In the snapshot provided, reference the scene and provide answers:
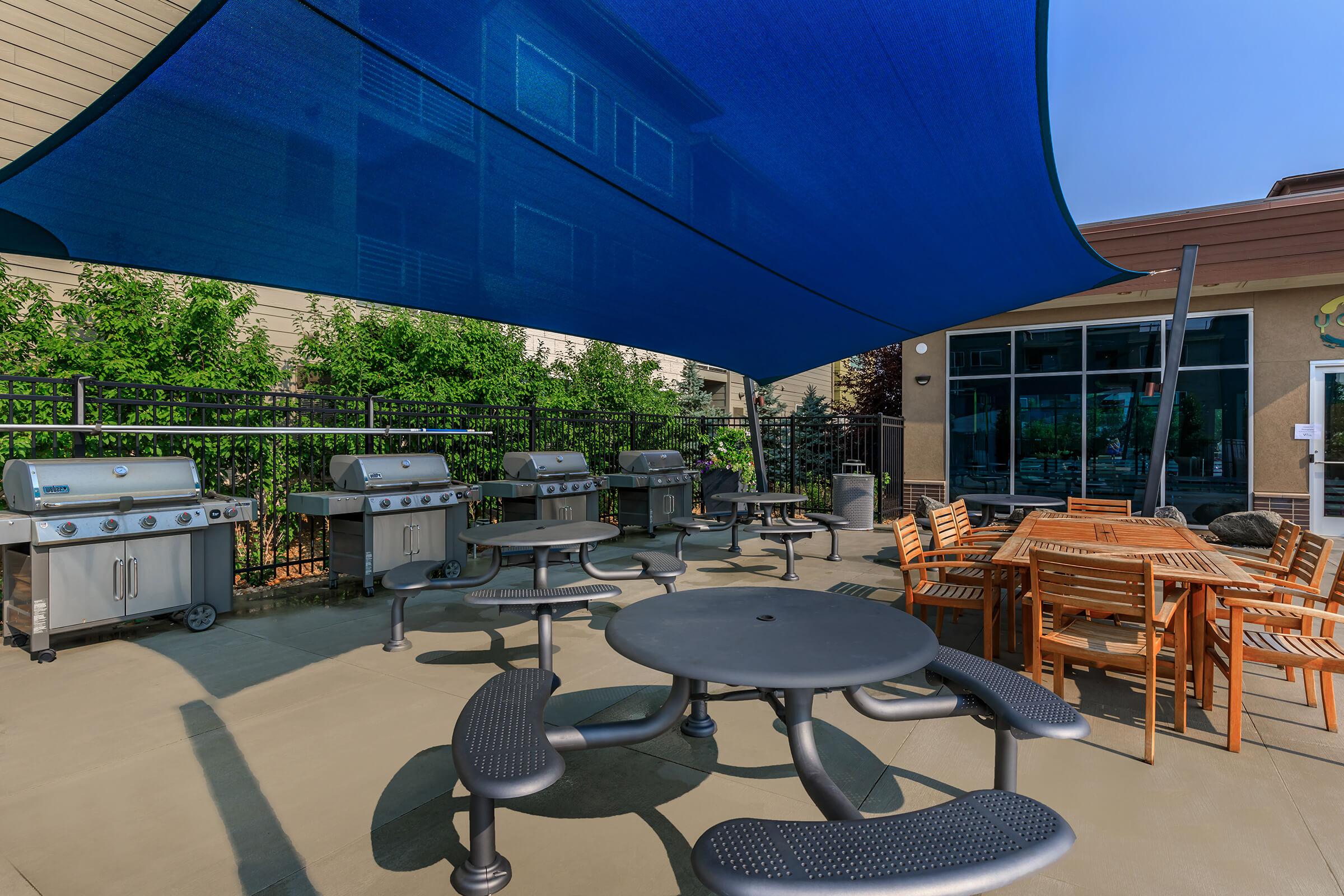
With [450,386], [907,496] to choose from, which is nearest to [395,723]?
[450,386]

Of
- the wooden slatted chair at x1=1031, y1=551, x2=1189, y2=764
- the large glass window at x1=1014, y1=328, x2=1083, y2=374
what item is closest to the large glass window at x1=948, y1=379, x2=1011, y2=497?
the large glass window at x1=1014, y1=328, x2=1083, y2=374

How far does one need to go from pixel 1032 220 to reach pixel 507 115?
2.97 m

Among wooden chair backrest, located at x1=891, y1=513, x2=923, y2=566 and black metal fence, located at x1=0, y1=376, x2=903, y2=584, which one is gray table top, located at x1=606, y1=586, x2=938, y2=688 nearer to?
wooden chair backrest, located at x1=891, y1=513, x2=923, y2=566

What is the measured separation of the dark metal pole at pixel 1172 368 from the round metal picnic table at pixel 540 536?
4.47 metres

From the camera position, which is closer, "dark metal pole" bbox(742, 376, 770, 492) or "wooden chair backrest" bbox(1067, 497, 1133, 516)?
"wooden chair backrest" bbox(1067, 497, 1133, 516)

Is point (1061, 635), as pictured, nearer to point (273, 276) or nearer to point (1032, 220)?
point (1032, 220)

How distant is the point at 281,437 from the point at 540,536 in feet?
12.7

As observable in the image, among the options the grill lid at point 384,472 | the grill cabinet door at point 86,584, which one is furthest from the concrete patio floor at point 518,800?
the grill lid at point 384,472

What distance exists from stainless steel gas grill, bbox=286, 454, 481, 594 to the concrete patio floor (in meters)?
1.55

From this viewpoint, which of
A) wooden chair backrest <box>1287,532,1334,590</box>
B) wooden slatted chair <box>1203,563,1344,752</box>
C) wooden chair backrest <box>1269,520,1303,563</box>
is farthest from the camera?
wooden chair backrest <box>1269,520,1303,563</box>

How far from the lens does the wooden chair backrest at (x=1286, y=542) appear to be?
3.79 m

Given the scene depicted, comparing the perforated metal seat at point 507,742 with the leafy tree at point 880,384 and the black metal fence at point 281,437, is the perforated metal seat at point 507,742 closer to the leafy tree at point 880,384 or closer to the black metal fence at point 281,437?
the black metal fence at point 281,437

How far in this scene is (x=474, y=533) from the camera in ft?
13.5

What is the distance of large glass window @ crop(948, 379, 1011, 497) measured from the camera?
1018cm
